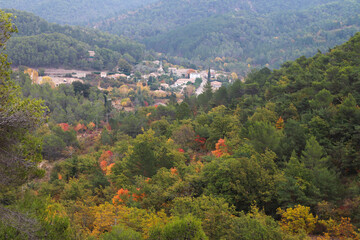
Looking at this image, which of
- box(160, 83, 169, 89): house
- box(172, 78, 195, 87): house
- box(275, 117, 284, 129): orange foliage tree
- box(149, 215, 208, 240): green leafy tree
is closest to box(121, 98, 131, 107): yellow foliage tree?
box(160, 83, 169, 89): house

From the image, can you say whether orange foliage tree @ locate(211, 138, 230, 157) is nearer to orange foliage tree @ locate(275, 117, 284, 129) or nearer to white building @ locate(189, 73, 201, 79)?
orange foliage tree @ locate(275, 117, 284, 129)

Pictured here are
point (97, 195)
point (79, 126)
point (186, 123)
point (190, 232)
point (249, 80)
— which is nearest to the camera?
point (190, 232)

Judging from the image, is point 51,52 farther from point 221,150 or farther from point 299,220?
point 299,220

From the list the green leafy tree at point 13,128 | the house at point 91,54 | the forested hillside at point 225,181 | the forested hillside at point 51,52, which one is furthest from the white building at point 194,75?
the green leafy tree at point 13,128

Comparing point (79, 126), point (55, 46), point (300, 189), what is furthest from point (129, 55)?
point (300, 189)

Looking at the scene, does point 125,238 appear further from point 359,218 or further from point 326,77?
point 326,77
